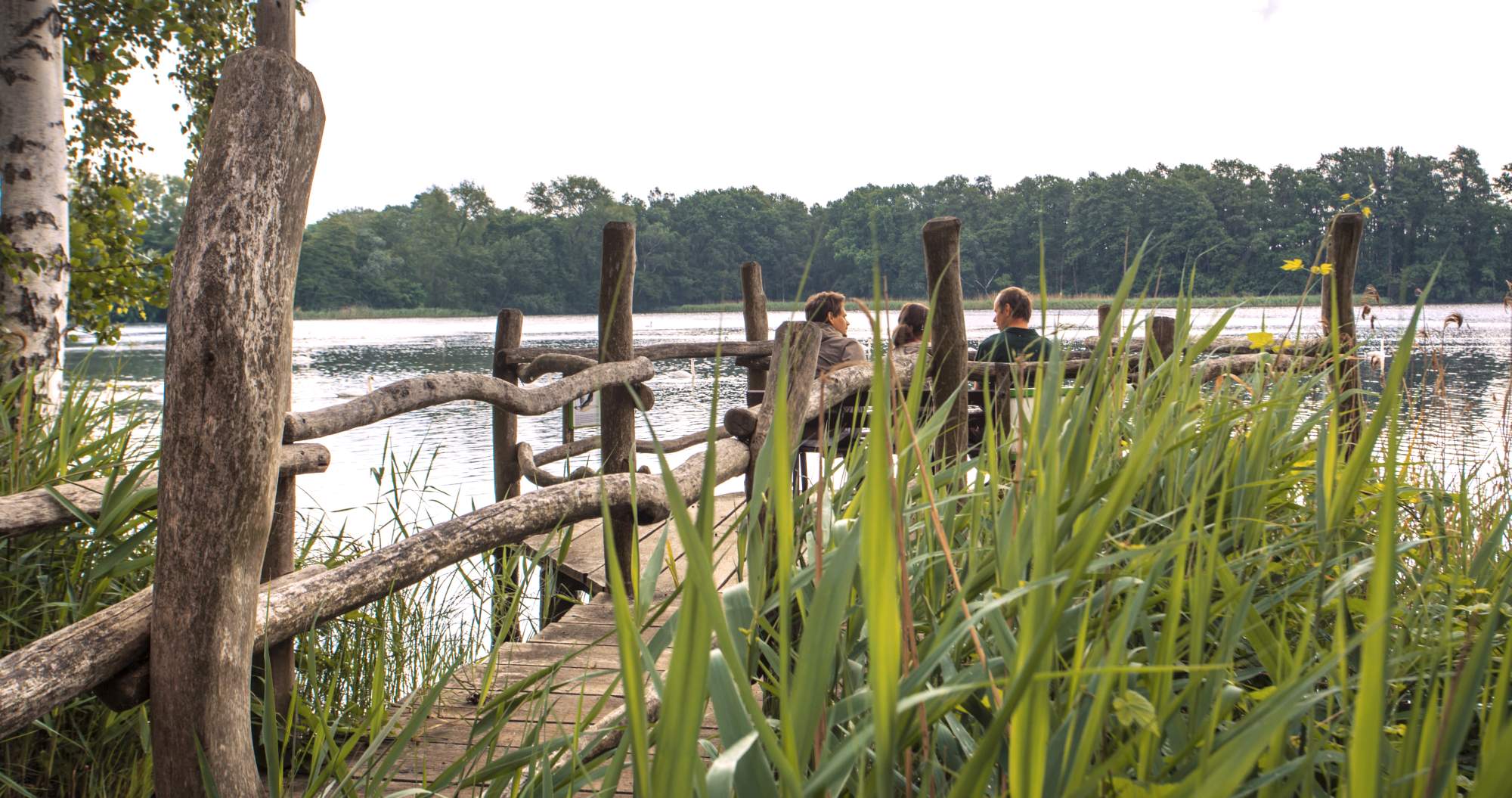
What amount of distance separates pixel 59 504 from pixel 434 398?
1.12 meters

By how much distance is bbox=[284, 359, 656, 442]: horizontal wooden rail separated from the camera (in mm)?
3062

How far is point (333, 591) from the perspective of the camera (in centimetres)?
228

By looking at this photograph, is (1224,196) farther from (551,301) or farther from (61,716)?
(551,301)

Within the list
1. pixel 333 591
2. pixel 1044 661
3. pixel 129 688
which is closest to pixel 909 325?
pixel 333 591

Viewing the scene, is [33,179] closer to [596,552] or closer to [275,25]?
[596,552]

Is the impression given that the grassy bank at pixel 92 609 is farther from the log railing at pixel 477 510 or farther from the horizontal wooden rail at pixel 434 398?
the horizontal wooden rail at pixel 434 398

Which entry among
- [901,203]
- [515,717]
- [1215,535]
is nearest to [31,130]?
[515,717]

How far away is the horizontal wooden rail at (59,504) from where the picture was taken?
234cm

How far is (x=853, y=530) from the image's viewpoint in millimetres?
805

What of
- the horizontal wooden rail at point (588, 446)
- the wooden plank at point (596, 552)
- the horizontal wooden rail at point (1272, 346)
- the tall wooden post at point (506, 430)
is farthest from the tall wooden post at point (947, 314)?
the tall wooden post at point (506, 430)

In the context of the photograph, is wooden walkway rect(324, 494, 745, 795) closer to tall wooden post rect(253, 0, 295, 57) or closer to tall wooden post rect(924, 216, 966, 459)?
tall wooden post rect(924, 216, 966, 459)

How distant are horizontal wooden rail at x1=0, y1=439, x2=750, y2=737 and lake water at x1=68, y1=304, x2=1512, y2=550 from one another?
0.21 m

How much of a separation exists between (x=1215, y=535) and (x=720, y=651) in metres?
0.45

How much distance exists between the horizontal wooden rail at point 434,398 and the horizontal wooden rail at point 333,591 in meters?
0.52
